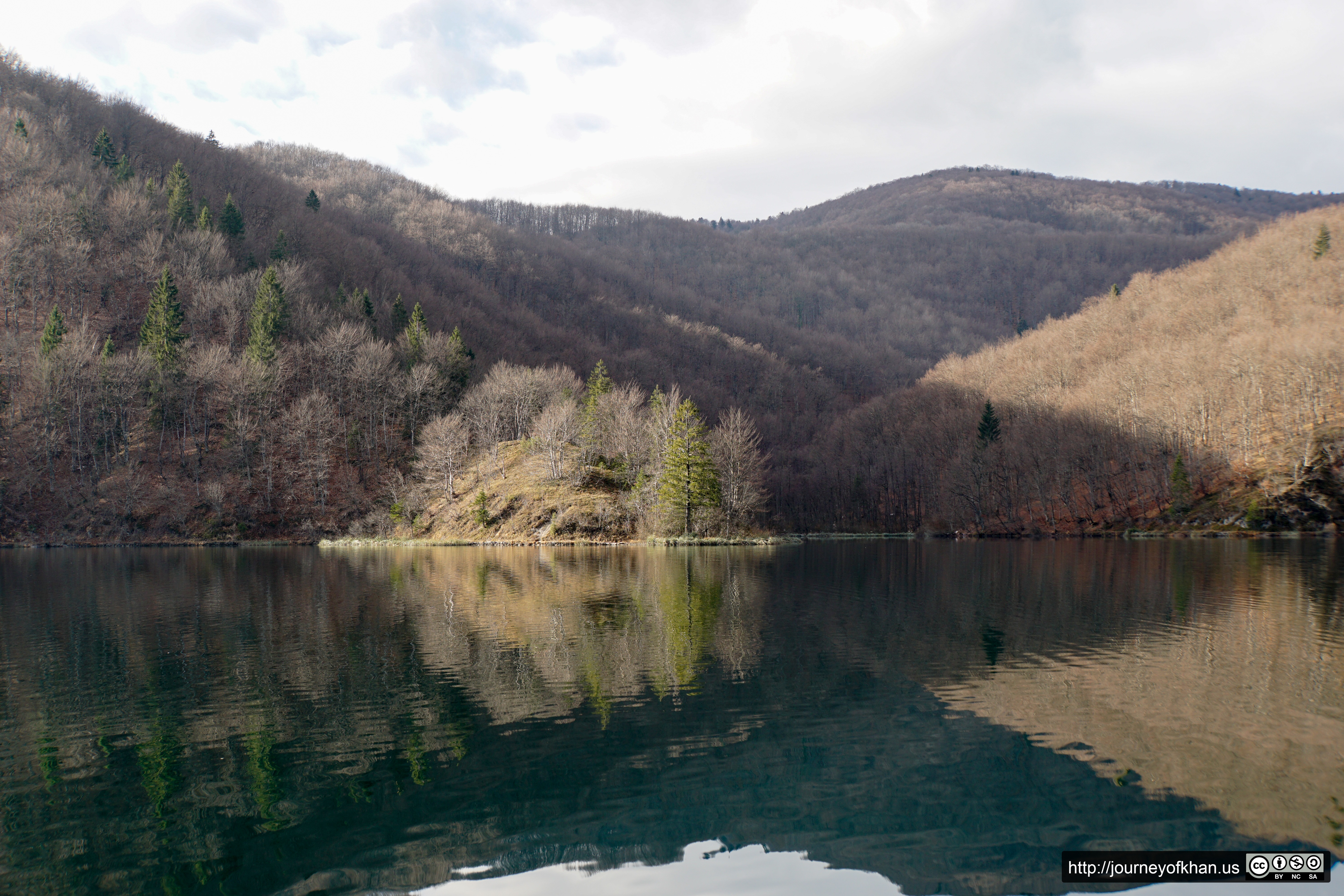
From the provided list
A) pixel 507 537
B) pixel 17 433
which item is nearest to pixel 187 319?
pixel 17 433

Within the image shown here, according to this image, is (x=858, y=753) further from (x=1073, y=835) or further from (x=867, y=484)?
(x=867, y=484)

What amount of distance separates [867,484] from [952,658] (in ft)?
394

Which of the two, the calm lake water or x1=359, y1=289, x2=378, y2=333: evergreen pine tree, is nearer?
the calm lake water

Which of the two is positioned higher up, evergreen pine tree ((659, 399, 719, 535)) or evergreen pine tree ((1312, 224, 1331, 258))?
evergreen pine tree ((1312, 224, 1331, 258))

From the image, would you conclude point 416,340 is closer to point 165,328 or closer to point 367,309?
point 367,309

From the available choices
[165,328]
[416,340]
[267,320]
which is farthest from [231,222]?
[416,340]

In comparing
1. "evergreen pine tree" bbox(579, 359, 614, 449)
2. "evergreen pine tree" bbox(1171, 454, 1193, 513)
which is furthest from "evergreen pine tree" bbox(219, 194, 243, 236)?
"evergreen pine tree" bbox(1171, 454, 1193, 513)

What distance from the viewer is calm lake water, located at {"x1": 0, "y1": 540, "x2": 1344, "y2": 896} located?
10656 mm

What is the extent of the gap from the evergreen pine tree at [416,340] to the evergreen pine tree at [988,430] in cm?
8565

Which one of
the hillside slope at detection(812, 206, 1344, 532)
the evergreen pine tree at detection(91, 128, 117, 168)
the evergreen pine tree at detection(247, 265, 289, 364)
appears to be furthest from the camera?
the evergreen pine tree at detection(91, 128, 117, 168)

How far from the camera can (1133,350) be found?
132000 mm

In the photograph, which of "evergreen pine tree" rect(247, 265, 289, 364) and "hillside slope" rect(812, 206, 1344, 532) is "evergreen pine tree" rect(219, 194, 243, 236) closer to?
"evergreen pine tree" rect(247, 265, 289, 364)

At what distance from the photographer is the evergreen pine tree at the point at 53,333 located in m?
88.6

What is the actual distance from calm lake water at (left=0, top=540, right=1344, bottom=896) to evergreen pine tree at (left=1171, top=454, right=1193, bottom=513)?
76413 mm
